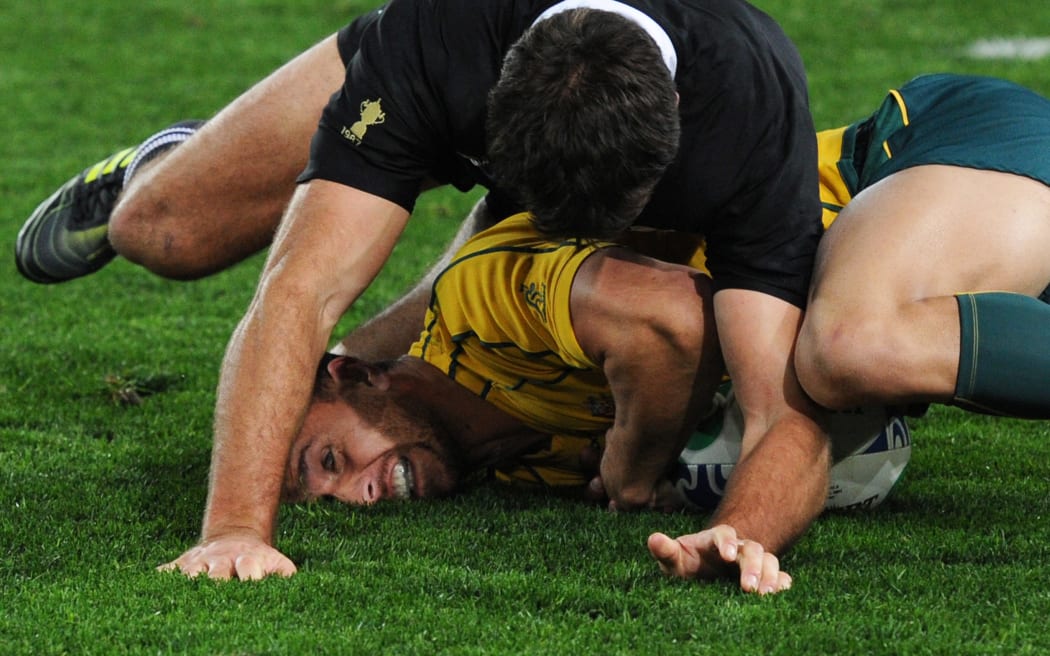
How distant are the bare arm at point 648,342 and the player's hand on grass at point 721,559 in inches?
21.4

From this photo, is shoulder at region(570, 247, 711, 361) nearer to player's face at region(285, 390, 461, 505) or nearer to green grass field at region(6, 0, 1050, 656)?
green grass field at region(6, 0, 1050, 656)

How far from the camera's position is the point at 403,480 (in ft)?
11.5

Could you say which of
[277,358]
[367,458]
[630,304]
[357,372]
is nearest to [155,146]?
[357,372]

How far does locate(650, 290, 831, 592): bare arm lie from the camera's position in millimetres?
2834

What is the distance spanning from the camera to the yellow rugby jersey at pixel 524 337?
335 cm

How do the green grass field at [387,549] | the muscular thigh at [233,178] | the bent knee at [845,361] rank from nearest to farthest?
the green grass field at [387,549]
the bent knee at [845,361]
the muscular thigh at [233,178]

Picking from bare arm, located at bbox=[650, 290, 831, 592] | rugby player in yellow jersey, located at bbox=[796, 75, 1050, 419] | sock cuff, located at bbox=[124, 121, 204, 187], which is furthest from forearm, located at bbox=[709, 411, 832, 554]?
sock cuff, located at bbox=[124, 121, 204, 187]

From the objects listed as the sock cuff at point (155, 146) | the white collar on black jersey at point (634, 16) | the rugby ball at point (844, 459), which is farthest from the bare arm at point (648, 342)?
the sock cuff at point (155, 146)

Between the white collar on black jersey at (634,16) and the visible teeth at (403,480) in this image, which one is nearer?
the white collar on black jersey at (634,16)

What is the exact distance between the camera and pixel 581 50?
2717 millimetres

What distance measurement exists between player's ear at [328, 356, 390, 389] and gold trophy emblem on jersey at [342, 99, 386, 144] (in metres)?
0.85

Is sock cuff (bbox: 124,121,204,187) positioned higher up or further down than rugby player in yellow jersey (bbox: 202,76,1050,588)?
further down

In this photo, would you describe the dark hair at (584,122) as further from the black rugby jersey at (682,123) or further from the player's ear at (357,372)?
the player's ear at (357,372)

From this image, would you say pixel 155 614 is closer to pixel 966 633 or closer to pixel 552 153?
pixel 552 153
